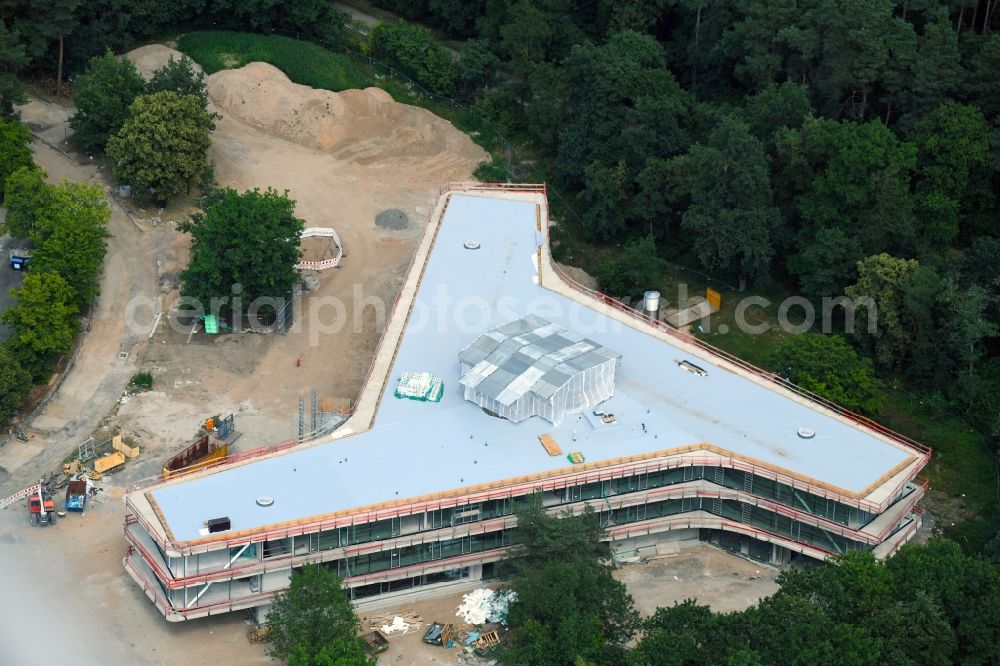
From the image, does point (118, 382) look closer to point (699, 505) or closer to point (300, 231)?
point (300, 231)

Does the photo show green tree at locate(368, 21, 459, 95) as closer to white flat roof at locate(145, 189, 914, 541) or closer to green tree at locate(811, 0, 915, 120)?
green tree at locate(811, 0, 915, 120)

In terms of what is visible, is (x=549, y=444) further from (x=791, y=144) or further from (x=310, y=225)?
(x=310, y=225)

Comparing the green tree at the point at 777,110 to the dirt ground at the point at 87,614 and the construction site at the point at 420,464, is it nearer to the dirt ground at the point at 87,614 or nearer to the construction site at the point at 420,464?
the construction site at the point at 420,464

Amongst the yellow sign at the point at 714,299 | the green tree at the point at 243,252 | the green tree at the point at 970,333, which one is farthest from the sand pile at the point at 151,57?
the green tree at the point at 970,333

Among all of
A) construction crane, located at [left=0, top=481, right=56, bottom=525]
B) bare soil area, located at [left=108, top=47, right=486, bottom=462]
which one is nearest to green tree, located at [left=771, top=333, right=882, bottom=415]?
bare soil area, located at [left=108, top=47, right=486, bottom=462]

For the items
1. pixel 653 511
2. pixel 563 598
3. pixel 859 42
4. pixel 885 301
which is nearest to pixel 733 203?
pixel 885 301

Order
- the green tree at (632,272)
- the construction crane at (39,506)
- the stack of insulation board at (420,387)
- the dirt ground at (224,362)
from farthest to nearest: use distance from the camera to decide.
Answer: the green tree at (632,272) → the stack of insulation board at (420,387) → the construction crane at (39,506) → the dirt ground at (224,362)

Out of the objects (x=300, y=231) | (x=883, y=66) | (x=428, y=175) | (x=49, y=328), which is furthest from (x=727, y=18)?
(x=49, y=328)
